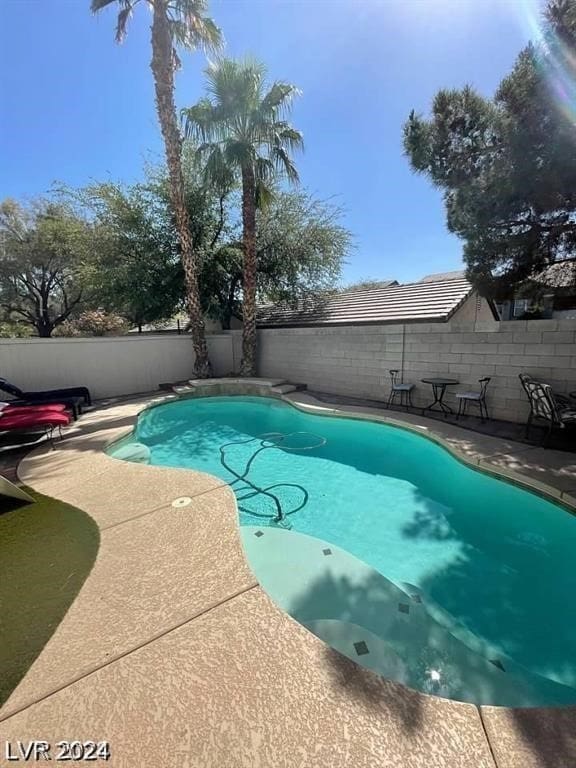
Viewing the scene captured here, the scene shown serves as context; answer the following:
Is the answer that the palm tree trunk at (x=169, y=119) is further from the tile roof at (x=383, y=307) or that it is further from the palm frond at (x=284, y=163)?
the tile roof at (x=383, y=307)

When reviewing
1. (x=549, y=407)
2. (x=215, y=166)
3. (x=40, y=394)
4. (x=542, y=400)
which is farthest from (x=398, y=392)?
(x=40, y=394)

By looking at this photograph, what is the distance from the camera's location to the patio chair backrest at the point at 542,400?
5.19 m

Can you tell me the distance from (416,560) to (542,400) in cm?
375

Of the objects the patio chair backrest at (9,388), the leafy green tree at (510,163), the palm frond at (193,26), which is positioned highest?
the palm frond at (193,26)

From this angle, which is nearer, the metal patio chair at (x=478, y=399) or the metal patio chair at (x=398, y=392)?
the metal patio chair at (x=478, y=399)

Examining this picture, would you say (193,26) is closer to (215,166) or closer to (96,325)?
(215,166)

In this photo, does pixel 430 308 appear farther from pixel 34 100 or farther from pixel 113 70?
pixel 34 100

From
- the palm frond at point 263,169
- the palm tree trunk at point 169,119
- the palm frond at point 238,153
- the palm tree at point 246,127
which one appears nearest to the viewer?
the palm tree trunk at point 169,119

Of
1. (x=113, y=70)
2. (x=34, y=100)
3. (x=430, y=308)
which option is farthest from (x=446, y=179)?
(x=34, y=100)

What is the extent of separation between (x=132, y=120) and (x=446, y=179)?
35.8 ft

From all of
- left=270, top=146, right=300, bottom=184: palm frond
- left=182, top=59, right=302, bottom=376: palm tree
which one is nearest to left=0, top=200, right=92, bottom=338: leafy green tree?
left=182, top=59, right=302, bottom=376: palm tree

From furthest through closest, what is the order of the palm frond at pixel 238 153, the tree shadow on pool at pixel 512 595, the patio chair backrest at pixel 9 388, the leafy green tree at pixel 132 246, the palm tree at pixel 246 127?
the leafy green tree at pixel 132 246 < the palm frond at pixel 238 153 < the palm tree at pixel 246 127 < the patio chair backrest at pixel 9 388 < the tree shadow on pool at pixel 512 595

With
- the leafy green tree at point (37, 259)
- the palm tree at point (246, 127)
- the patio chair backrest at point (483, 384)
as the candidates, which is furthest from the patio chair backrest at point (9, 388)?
the patio chair backrest at point (483, 384)

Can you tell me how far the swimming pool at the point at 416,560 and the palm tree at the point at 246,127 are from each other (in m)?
8.71
